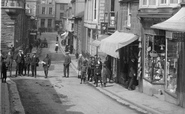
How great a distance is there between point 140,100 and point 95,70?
5338 mm

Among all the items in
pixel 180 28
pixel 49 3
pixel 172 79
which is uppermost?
pixel 49 3

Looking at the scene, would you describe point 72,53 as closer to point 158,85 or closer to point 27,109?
point 158,85

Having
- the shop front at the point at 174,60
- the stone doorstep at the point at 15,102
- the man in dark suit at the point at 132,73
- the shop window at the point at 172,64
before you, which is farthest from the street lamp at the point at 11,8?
the shop window at the point at 172,64

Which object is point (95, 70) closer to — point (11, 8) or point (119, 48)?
point (119, 48)

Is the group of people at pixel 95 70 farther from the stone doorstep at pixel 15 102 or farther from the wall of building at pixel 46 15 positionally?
the wall of building at pixel 46 15

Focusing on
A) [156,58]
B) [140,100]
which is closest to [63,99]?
[140,100]

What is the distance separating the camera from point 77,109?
48.4 feet

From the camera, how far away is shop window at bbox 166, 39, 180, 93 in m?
16.3

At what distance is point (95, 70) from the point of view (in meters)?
21.9

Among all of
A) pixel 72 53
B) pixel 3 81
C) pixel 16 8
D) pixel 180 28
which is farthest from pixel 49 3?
pixel 180 28

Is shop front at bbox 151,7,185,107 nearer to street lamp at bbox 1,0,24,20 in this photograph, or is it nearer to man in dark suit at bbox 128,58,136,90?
man in dark suit at bbox 128,58,136,90

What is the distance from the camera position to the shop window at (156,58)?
18047mm

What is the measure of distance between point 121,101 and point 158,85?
2.19m

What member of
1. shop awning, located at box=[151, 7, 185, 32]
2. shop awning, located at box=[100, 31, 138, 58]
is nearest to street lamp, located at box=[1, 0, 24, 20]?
shop awning, located at box=[100, 31, 138, 58]
